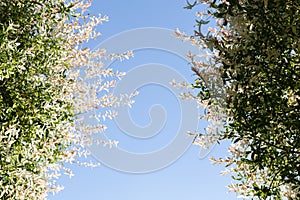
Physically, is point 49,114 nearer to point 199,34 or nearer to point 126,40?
point 199,34

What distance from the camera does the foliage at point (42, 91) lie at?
5.97 m

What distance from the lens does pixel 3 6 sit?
710 cm

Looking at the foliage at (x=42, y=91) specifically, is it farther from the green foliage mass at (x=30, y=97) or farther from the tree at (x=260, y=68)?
the tree at (x=260, y=68)

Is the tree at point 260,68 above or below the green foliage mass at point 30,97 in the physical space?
below

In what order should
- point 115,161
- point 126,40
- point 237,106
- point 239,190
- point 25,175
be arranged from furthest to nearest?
point 126,40, point 115,161, point 239,190, point 25,175, point 237,106

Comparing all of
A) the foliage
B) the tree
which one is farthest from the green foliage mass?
the tree

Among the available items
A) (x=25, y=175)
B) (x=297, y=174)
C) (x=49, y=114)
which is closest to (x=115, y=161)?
(x=49, y=114)

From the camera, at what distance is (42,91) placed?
6.65 metres

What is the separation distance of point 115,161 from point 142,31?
5.65 meters

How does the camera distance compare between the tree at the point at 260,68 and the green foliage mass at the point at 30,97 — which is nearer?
the tree at the point at 260,68

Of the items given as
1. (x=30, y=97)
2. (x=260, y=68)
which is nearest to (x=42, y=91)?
(x=30, y=97)

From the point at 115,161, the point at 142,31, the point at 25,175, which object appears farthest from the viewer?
the point at 142,31

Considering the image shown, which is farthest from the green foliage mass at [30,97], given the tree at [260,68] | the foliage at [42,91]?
the tree at [260,68]

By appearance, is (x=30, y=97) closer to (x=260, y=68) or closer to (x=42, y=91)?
(x=42, y=91)
